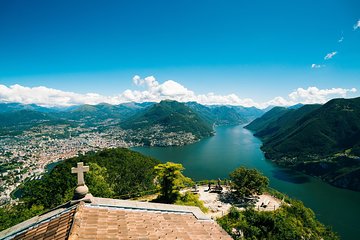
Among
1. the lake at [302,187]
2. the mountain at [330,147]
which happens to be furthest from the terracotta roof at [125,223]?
the mountain at [330,147]

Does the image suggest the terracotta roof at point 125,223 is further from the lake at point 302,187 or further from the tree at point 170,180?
the lake at point 302,187

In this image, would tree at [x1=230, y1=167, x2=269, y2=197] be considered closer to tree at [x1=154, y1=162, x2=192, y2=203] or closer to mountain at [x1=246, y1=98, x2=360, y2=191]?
tree at [x1=154, y1=162, x2=192, y2=203]

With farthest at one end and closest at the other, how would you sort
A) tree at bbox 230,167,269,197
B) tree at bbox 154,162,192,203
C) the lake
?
1. the lake
2. tree at bbox 230,167,269,197
3. tree at bbox 154,162,192,203

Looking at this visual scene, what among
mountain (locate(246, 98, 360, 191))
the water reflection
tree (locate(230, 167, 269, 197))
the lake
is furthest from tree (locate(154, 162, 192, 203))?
mountain (locate(246, 98, 360, 191))

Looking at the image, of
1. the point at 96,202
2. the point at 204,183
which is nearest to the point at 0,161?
the point at 204,183

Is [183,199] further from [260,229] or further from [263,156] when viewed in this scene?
[263,156]
